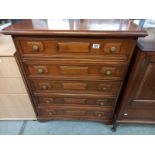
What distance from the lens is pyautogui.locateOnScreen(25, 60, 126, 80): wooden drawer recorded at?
0.92m

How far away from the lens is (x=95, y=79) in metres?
1.02

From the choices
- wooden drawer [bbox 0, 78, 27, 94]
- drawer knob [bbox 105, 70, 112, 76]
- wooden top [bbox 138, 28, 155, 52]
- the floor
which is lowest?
the floor

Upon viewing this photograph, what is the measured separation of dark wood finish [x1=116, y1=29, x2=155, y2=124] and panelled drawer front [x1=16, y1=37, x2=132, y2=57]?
0.11m

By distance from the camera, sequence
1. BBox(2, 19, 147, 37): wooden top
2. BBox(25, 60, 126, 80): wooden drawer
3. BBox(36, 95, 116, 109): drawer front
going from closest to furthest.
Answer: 1. BBox(2, 19, 147, 37): wooden top
2. BBox(25, 60, 126, 80): wooden drawer
3. BBox(36, 95, 116, 109): drawer front

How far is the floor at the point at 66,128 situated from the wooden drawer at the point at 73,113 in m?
0.14

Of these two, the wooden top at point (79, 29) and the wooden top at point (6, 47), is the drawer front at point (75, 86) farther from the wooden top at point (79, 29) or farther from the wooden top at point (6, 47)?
the wooden top at point (79, 29)

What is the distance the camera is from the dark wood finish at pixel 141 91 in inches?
33.6

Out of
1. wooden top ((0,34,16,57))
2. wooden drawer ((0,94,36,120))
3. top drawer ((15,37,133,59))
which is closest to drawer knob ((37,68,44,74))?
top drawer ((15,37,133,59))

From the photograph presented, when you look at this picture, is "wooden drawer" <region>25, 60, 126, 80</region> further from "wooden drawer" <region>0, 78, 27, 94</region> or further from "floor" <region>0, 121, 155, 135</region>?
"floor" <region>0, 121, 155, 135</region>

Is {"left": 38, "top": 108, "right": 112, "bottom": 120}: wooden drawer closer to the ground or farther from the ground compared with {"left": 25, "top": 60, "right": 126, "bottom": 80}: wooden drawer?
closer to the ground

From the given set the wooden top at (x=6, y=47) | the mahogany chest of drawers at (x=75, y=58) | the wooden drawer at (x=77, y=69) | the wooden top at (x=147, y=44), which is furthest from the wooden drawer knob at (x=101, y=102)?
the wooden top at (x=6, y=47)
